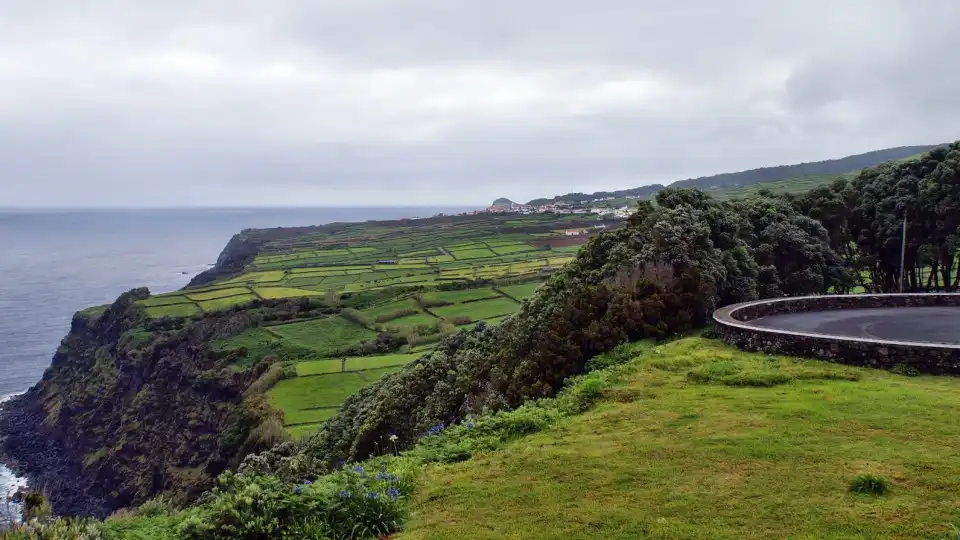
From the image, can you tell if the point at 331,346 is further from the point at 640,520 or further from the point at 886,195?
the point at 640,520

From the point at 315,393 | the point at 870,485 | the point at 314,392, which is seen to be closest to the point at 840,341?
the point at 870,485

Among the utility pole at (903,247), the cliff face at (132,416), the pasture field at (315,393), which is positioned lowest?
the cliff face at (132,416)

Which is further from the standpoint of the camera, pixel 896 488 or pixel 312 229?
pixel 312 229

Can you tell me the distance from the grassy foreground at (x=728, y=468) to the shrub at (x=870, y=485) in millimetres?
122

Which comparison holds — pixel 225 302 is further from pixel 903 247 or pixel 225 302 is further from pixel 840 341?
pixel 840 341

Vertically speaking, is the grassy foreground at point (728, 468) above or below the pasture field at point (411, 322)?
above

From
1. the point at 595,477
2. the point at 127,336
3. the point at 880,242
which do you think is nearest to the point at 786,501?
the point at 595,477

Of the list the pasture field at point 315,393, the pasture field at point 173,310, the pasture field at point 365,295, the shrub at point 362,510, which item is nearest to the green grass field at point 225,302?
the pasture field at point 365,295

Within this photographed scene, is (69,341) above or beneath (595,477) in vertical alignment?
beneath

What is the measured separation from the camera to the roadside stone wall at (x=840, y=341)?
1352cm

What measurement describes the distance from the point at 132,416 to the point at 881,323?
5412 cm

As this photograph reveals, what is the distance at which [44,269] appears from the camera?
164 metres

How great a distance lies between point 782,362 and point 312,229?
553 feet

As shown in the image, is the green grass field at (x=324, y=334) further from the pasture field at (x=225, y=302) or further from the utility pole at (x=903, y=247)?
the utility pole at (x=903, y=247)
